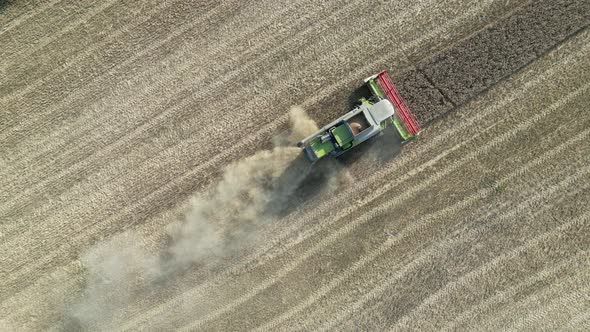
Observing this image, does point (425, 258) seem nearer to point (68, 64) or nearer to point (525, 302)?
point (525, 302)

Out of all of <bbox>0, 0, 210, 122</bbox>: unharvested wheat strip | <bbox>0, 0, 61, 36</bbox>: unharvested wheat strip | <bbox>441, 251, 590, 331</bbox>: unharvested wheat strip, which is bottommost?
<bbox>441, 251, 590, 331</bbox>: unharvested wheat strip

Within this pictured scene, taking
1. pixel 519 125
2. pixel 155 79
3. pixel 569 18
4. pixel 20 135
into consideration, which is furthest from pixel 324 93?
pixel 20 135

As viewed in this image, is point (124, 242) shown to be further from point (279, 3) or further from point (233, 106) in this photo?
point (279, 3)

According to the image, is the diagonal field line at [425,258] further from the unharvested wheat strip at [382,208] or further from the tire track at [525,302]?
the unharvested wheat strip at [382,208]

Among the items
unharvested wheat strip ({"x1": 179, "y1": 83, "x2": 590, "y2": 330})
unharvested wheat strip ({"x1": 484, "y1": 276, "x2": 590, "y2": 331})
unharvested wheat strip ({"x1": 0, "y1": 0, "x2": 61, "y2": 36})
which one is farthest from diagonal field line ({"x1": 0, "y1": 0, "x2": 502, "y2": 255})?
unharvested wheat strip ({"x1": 484, "y1": 276, "x2": 590, "y2": 331})

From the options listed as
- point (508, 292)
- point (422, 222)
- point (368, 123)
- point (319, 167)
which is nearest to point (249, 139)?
point (319, 167)

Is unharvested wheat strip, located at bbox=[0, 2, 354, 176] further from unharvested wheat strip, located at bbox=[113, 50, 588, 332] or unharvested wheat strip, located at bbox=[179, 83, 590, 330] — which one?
unharvested wheat strip, located at bbox=[179, 83, 590, 330]

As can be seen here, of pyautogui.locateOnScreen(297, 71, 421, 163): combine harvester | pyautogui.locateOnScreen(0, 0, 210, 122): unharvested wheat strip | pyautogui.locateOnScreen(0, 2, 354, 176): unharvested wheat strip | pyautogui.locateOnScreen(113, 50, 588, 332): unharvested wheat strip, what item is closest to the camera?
pyautogui.locateOnScreen(297, 71, 421, 163): combine harvester

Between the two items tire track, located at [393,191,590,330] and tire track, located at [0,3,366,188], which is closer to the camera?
tire track, located at [393,191,590,330]
